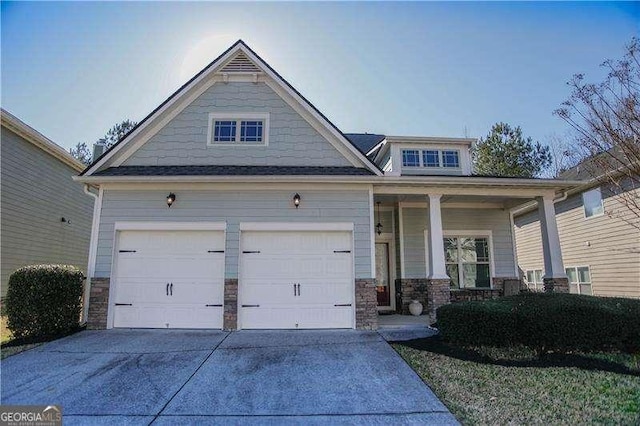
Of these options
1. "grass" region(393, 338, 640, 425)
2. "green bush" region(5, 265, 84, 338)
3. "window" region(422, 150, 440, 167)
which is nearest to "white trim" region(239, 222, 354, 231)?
"grass" region(393, 338, 640, 425)

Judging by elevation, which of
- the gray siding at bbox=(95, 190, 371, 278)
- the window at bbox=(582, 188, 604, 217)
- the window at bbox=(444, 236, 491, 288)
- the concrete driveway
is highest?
the window at bbox=(582, 188, 604, 217)

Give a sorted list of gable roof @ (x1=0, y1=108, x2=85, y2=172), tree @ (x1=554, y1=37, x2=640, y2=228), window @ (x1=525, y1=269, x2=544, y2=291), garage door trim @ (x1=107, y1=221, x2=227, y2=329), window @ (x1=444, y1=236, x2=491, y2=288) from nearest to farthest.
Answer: tree @ (x1=554, y1=37, x2=640, y2=228)
garage door trim @ (x1=107, y1=221, x2=227, y2=329)
gable roof @ (x1=0, y1=108, x2=85, y2=172)
window @ (x1=444, y1=236, x2=491, y2=288)
window @ (x1=525, y1=269, x2=544, y2=291)

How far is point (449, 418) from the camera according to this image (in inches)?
162

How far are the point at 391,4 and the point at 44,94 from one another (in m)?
9.54

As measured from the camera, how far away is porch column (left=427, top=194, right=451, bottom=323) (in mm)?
8875

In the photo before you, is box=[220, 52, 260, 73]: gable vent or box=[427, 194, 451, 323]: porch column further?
box=[220, 52, 260, 73]: gable vent

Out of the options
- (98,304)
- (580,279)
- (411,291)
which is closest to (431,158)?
(411,291)

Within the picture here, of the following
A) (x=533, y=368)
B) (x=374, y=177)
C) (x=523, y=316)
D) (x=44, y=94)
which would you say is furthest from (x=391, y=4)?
(x=44, y=94)

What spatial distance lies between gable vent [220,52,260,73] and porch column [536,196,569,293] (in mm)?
8876

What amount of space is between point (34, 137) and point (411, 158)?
12.7 meters

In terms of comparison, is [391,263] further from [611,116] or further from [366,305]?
[611,116]

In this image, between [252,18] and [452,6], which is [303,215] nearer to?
[252,18]

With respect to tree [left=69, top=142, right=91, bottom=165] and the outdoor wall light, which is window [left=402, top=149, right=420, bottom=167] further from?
tree [left=69, top=142, right=91, bottom=165]

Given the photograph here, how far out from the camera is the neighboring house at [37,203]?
446 inches
